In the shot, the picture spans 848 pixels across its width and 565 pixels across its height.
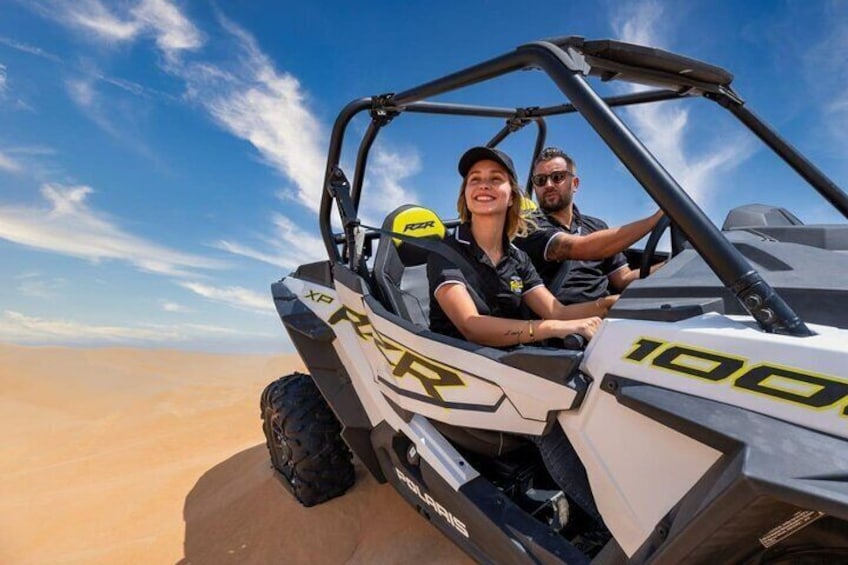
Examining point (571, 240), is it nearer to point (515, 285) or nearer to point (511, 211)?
point (511, 211)

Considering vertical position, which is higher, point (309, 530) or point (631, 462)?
point (631, 462)

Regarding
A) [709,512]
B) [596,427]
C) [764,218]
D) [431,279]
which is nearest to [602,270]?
[764,218]

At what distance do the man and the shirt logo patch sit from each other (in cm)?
42

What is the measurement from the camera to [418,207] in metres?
2.76

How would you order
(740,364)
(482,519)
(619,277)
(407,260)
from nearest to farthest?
1. (740,364)
2. (482,519)
3. (407,260)
4. (619,277)

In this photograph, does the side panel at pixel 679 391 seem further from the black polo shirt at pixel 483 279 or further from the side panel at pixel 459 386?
the black polo shirt at pixel 483 279

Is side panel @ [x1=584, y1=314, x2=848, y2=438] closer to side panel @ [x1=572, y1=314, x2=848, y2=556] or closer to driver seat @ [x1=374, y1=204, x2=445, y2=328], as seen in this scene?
side panel @ [x1=572, y1=314, x2=848, y2=556]

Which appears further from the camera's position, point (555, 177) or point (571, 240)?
point (555, 177)

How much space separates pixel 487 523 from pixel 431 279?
86 centimetres

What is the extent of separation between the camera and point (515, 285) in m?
2.16

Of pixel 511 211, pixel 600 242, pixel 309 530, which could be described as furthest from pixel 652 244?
pixel 309 530

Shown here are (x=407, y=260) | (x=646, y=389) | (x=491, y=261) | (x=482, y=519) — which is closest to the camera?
(x=646, y=389)

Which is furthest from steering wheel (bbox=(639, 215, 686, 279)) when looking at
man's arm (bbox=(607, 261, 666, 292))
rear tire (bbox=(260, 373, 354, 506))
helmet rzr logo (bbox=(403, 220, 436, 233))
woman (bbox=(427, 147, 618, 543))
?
rear tire (bbox=(260, 373, 354, 506))

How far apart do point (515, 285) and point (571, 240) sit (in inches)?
19.9
